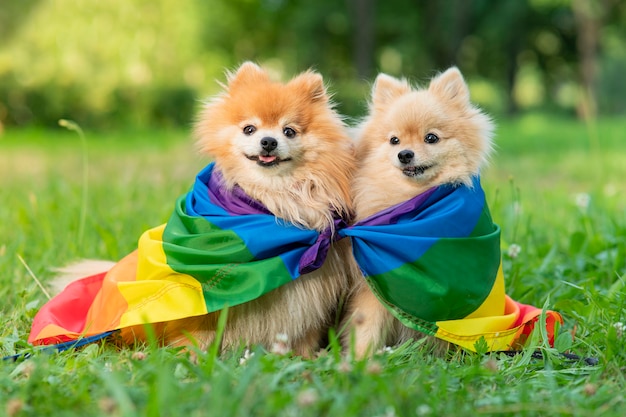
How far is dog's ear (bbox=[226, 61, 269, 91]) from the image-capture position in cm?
313

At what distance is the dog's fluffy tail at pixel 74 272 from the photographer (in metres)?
3.57

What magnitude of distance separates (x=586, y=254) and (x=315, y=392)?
2779mm

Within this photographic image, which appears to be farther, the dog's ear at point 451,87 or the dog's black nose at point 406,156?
the dog's ear at point 451,87

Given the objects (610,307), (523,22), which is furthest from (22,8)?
(523,22)

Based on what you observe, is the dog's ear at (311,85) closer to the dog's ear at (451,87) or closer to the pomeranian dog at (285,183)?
the pomeranian dog at (285,183)

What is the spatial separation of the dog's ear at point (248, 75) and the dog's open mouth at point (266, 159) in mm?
408

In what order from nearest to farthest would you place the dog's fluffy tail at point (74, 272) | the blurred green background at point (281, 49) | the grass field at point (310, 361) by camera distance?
the grass field at point (310, 361), the dog's fluffy tail at point (74, 272), the blurred green background at point (281, 49)

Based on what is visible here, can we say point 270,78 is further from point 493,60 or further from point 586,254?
point 493,60

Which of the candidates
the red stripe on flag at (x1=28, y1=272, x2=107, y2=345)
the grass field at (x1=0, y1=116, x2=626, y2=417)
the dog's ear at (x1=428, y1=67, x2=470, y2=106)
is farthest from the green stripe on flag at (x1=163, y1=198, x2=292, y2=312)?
the dog's ear at (x1=428, y1=67, x2=470, y2=106)

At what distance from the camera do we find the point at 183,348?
286 centimetres

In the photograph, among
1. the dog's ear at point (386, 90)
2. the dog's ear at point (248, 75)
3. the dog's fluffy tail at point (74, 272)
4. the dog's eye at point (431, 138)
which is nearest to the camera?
the dog's eye at point (431, 138)

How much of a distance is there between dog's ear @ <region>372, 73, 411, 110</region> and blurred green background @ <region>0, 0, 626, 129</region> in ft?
1.72

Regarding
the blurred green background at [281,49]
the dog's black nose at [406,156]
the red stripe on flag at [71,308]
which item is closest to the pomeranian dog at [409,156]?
the dog's black nose at [406,156]

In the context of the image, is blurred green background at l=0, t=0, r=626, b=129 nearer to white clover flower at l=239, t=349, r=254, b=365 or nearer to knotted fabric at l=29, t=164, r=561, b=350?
knotted fabric at l=29, t=164, r=561, b=350
